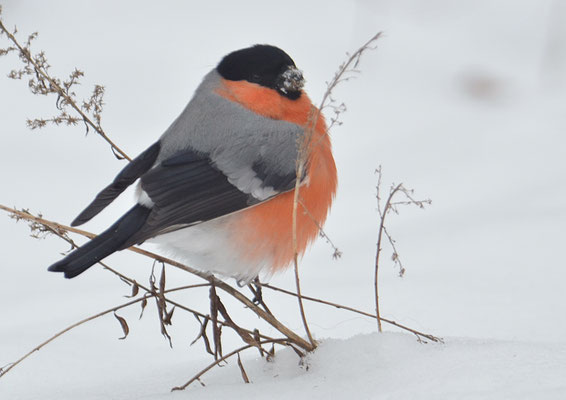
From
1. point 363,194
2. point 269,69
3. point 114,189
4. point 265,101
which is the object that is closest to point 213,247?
point 114,189

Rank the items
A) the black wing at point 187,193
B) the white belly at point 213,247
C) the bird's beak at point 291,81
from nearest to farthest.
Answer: the black wing at point 187,193
the white belly at point 213,247
the bird's beak at point 291,81

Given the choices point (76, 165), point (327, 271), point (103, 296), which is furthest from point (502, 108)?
point (103, 296)

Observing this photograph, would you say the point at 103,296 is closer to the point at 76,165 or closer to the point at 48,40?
the point at 76,165

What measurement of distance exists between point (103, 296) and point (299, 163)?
5.67ft

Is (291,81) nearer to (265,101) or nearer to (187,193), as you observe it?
(265,101)

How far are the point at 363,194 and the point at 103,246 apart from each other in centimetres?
254

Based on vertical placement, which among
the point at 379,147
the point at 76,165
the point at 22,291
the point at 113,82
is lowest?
the point at 22,291

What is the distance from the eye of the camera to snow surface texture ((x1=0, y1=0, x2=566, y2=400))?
233cm

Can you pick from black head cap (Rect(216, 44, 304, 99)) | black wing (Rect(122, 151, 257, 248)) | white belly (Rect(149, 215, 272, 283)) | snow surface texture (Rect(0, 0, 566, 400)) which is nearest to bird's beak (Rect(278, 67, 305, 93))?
black head cap (Rect(216, 44, 304, 99))

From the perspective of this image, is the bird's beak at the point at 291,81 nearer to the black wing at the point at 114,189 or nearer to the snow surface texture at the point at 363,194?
the black wing at the point at 114,189

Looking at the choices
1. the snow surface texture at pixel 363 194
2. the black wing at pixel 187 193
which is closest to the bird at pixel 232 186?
the black wing at pixel 187 193

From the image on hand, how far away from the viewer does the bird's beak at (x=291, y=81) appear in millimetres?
2869

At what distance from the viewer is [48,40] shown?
605cm

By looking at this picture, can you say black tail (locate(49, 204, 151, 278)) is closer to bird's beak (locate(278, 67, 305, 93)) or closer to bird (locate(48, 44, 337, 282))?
bird (locate(48, 44, 337, 282))
